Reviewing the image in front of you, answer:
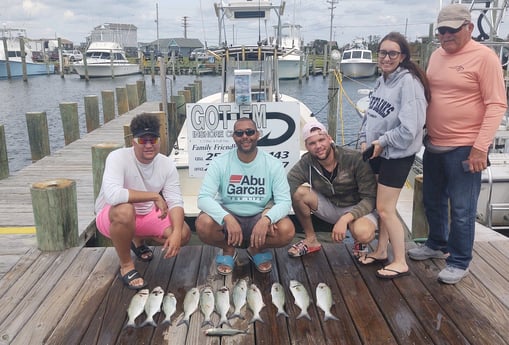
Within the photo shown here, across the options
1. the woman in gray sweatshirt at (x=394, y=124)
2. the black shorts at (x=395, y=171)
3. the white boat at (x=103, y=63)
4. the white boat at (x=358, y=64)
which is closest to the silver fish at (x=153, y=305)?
the woman in gray sweatshirt at (x=394, y=124)

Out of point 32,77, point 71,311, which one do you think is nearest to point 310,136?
point 71,311

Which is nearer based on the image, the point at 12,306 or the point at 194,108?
the point at 12,306

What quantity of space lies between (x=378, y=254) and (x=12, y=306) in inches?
108

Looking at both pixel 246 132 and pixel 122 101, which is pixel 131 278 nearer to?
pixel 246 132

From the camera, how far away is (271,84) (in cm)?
750

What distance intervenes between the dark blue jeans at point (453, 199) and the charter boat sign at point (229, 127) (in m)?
2.10

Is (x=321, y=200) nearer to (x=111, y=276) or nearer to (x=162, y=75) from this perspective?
(x=111, y=276)

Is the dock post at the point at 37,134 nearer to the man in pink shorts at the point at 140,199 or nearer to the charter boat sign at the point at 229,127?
the charter boat sign at the point at 229,127

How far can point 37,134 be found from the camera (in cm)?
904

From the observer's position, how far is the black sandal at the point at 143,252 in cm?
367

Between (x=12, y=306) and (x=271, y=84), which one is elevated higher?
(x=271, y=84)

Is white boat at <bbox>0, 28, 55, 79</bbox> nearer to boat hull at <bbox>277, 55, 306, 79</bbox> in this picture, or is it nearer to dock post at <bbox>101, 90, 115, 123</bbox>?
boat hull at <bbox>277, 55, 306, 79</bbox>

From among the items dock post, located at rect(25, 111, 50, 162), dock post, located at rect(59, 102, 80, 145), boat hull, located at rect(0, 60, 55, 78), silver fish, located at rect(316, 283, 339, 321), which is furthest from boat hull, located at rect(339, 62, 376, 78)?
silver fish, located at rect(316, 283, 339, 321)

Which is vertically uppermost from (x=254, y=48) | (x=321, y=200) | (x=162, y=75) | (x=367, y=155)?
(x=254, y=48)
